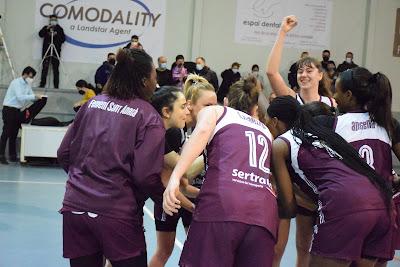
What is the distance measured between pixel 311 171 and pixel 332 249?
0.40 meters

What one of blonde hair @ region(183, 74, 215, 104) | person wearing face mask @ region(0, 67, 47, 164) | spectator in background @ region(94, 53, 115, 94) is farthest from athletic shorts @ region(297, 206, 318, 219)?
spectator in background @ region(94, 53, 115, 94)

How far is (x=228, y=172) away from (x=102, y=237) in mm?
675

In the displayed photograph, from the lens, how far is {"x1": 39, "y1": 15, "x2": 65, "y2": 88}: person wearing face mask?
1526 centimetres

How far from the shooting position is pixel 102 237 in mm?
2717

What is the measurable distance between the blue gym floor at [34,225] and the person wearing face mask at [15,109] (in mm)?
1908

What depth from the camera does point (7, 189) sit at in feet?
29.0

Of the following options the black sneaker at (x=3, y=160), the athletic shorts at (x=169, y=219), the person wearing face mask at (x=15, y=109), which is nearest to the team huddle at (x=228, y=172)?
the athletic shorts at (x=169, y=219)

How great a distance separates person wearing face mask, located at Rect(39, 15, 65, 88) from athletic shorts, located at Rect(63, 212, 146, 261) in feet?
42.9

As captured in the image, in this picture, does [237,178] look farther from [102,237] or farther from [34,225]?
[34,225]

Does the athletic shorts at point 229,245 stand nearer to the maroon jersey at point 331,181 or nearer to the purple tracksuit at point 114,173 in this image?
the purple tracksuit at point 114,173

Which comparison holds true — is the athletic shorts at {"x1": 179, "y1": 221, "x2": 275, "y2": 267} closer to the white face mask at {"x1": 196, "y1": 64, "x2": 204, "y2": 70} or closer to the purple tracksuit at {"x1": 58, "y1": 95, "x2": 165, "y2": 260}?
the purple tracksuit at {"x1": 58, "y1": 95, "x2": 165, "y2": 260}

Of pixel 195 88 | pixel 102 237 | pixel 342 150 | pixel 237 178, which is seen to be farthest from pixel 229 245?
pixel 195 88

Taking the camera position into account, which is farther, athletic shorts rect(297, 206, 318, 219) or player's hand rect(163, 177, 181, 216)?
athletic shorts rect(297, 206, 318, 219)

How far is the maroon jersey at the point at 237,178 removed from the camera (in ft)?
8.36
